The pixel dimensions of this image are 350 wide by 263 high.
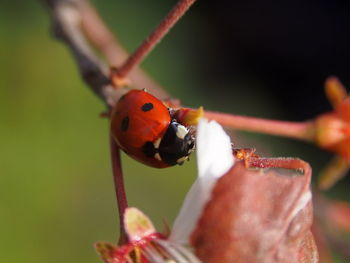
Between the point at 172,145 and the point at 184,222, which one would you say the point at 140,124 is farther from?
the point at 184,222

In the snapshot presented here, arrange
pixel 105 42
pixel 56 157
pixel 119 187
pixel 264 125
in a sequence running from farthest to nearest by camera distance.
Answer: pixel 56 157 → pixel 105 42 → pixel 264 125 → pixel 119 187

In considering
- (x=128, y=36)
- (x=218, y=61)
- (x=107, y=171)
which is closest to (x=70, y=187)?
(x=107, y=171)

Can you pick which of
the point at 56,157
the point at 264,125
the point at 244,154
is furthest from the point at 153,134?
the point at 56,157

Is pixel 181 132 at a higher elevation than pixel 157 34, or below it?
below

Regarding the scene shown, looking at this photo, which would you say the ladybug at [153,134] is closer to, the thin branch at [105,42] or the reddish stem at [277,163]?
the reddish stem at [277,163]

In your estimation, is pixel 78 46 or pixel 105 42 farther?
pixel 105 42

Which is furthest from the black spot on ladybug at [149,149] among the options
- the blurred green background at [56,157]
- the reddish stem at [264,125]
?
the blurred green background at [56,157]

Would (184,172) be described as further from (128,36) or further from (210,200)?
(210,200)
